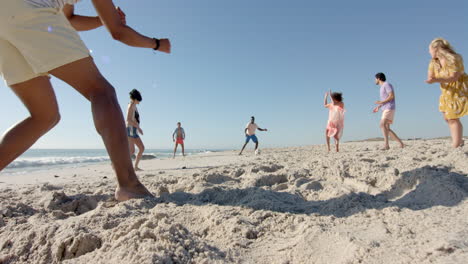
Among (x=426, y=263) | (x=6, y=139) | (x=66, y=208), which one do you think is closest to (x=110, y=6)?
(x=6, y=139)

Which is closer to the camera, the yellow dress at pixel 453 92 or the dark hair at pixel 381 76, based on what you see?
the yellow dress at pixel 453 92

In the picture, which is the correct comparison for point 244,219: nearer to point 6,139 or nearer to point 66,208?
point 66,208

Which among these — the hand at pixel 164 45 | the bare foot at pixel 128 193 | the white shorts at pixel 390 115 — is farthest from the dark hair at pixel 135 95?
the white shorts at pixel 390 115

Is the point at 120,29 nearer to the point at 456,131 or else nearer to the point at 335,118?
the point at 456,131

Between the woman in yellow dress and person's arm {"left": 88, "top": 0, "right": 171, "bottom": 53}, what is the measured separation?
4199mm

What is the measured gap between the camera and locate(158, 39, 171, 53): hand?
7.07 ft

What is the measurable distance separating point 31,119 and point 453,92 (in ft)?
17.4

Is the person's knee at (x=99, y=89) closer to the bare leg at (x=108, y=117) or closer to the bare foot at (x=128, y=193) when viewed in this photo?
the bare leg at (x=108, y=117)

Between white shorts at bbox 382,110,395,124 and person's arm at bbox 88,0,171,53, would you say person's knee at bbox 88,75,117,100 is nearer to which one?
person's arm at bbox 88,0,171,53

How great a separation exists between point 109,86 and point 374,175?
2.38 meters

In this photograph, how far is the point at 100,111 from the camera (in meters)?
1.80

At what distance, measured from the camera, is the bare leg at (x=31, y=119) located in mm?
1789

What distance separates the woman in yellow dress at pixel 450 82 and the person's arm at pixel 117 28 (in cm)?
420

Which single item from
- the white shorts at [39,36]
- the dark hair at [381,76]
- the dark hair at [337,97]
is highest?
the dark hair at [381,76]
